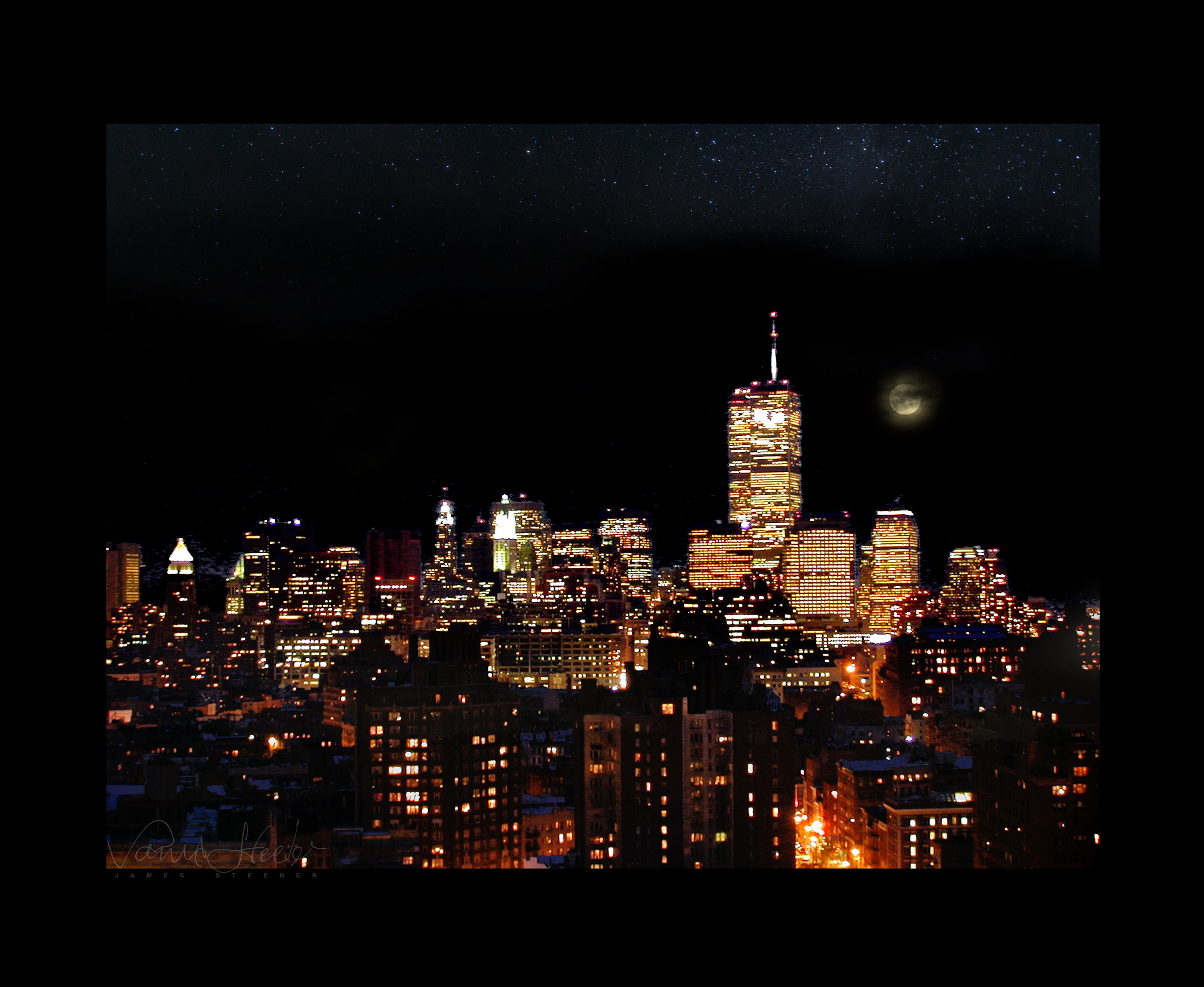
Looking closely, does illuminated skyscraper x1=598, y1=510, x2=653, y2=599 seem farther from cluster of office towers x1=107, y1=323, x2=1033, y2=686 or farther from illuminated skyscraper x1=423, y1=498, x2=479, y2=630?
illuminated skyscraper x1=423, y1=498, x2=479, y2=630

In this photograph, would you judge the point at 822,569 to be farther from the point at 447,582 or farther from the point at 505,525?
the point at 447,582

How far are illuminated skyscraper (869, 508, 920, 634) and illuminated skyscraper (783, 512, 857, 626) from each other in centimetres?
10

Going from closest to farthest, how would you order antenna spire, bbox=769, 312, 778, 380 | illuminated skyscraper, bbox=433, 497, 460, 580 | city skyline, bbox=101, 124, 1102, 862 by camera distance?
city skyline, bbox=101, 124, 1102, 862
antenna spire, bbox=769, 312, 778, 380
illuminated skyscraper, bbox=433, 497, 460, 580

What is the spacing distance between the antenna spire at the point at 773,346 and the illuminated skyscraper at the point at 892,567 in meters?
0.73

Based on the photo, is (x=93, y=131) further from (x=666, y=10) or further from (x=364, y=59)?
(x=666, y=10)

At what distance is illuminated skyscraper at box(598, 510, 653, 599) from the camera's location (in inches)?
157

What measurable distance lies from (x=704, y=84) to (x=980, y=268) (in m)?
2.00

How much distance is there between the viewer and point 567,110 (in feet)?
6.07

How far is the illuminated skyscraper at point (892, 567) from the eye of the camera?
3.94 metres

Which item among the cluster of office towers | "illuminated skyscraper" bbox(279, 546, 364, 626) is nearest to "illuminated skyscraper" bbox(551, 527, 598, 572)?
the cluster of office towers

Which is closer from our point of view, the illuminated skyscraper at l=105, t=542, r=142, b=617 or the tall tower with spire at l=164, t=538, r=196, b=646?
the illuminated skyscraper at l=105, t=542, r=142, b=617

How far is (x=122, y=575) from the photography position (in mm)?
2664
